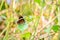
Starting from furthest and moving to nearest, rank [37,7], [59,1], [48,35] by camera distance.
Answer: [37,7] < [59,1] < [48,35]

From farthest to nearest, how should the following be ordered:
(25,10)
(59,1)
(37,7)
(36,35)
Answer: (25,10)
(37,7)
(59,1)
(36,35)

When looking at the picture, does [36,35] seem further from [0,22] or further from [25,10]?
[0,22]

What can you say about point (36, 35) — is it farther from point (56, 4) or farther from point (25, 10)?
point (25, 10)

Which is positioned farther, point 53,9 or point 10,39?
point 53,9

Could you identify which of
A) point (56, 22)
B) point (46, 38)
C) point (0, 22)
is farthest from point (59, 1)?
point (0, 22)

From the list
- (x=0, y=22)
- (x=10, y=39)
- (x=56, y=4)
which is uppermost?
(x=56, y=4)

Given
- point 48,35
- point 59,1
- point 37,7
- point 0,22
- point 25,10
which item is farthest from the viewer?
point 0,22

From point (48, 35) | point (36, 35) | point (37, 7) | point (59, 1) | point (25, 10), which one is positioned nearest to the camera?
point (36, 35)

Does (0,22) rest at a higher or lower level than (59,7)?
lower

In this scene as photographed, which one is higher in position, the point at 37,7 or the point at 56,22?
the point at 37,7

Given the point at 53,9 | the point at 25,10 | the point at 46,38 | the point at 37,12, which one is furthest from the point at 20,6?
the point at 46,38
